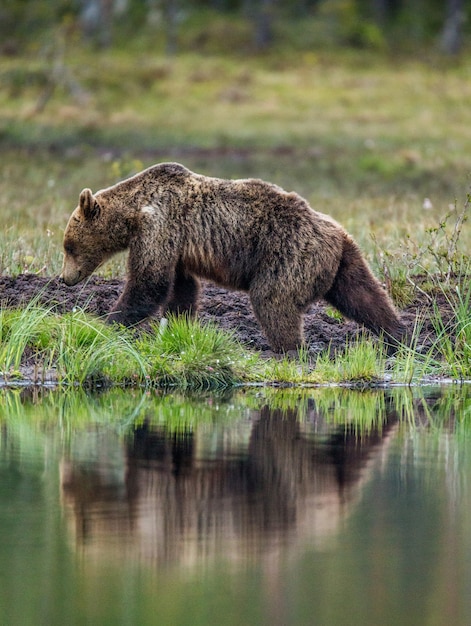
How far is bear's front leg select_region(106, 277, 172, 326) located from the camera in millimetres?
11109

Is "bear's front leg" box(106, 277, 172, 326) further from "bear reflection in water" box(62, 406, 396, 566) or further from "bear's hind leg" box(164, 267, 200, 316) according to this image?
"bear reflection in water" box(62, 406, 396, 566)

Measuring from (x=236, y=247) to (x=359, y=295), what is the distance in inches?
46.2

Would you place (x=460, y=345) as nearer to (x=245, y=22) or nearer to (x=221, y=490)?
(x=221, y=490)

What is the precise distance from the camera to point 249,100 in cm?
3853

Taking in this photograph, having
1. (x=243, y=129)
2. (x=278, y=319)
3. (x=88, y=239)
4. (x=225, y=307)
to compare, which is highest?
(x=243, y=129)

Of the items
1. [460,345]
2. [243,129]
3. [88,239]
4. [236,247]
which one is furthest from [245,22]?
[236,247]

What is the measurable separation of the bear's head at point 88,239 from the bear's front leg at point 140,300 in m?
0.60

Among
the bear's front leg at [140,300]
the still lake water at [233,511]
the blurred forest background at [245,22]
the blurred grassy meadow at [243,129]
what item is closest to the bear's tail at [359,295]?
the still lake water at [233,511]

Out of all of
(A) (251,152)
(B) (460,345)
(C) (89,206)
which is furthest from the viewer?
(A) (251,152)

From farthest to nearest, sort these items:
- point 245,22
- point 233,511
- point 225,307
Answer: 1. point 245,22
2. point 225,307
3. point 233,511

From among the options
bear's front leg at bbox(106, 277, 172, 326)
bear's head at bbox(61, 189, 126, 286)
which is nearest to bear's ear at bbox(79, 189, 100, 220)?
bear's head at bbox(61, 189, 126, 286)

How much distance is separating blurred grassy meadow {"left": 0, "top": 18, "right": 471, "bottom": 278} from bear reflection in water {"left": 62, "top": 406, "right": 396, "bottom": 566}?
5.23 metres

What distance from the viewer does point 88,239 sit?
38.3 ft

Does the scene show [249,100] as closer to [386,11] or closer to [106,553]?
[386,11]
